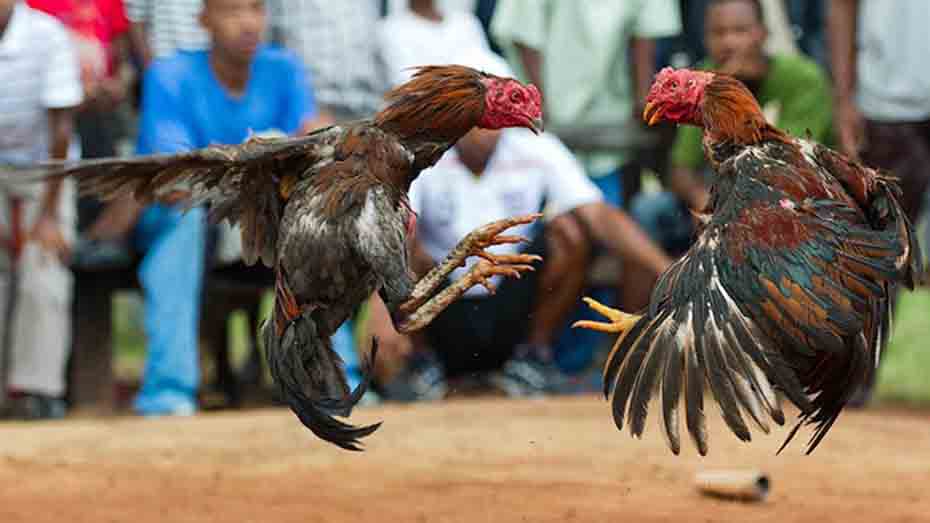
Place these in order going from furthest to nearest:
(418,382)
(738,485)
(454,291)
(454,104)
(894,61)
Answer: (894,61)
(418,382)
(738,485)
(454,104)
(454,291)

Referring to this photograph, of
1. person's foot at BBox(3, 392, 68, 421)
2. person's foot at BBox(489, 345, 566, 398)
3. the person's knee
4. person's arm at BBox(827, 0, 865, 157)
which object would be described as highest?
person's arm at BBox(827, 0, 865, 157)

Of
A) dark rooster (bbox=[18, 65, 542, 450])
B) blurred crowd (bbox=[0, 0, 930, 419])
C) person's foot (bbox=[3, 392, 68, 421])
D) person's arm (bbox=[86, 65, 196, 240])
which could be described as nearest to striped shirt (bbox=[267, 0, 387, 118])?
blurred crowd (bbox=[0, 0, 930, 419])

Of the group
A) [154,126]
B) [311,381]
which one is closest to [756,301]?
[311,381]

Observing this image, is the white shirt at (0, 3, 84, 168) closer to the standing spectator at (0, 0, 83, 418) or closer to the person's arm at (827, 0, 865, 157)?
the standing spectator at (0, 0, 83, 418)

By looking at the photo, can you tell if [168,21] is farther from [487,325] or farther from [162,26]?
[487,325]

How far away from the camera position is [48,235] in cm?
830

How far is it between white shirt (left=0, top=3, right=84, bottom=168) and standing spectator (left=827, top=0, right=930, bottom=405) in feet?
11.6

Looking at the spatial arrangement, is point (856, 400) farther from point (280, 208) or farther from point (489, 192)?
point (280, 208)

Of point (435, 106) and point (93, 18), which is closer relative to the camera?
point (435, 106)

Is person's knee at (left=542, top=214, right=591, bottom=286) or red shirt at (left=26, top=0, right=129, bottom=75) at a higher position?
red shirt at (left=26, top=0, right=129, bottom=75)

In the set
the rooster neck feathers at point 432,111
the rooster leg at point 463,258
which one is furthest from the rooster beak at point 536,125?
the rooster leg at point 463,258

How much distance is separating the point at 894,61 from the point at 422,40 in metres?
2.25

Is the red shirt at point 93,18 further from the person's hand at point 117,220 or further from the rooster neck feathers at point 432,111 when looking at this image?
the rooster neck feathers at point 432,111

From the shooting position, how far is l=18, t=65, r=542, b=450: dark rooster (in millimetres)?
5203
